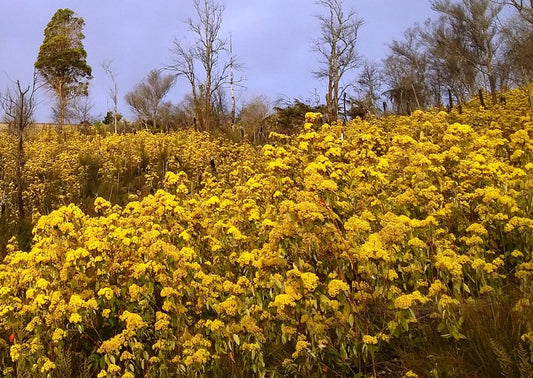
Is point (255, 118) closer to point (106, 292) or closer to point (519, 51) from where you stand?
point (519, 51)

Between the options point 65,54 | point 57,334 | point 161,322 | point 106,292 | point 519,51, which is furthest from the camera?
point 65,54

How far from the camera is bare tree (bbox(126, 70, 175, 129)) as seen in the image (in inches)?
1234

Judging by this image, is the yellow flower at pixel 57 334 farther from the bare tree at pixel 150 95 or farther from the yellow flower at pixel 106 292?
the bare tree at pixel 150 95

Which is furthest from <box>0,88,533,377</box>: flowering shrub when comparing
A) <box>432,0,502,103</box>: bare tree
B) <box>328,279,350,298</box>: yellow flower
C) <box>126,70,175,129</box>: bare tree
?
<box>126,70,175,129</box>: bare tree

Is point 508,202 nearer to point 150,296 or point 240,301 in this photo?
point 240,301

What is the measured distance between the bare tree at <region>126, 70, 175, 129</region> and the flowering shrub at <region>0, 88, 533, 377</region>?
2887 cm

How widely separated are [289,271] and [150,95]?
102 ft

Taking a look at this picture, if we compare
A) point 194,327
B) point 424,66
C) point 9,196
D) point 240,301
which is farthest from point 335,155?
point 424,66

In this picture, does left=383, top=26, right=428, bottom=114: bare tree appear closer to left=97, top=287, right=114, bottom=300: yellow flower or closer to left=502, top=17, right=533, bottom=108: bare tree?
left=502, top=17, right=533, bottom=108: bare tree

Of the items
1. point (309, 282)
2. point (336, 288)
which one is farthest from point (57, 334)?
point (336, 288)

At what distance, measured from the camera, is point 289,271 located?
2.38m

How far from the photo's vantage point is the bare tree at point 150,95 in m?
31.3

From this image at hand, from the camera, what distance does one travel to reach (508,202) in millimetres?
3035

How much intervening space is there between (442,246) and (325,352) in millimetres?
1030
